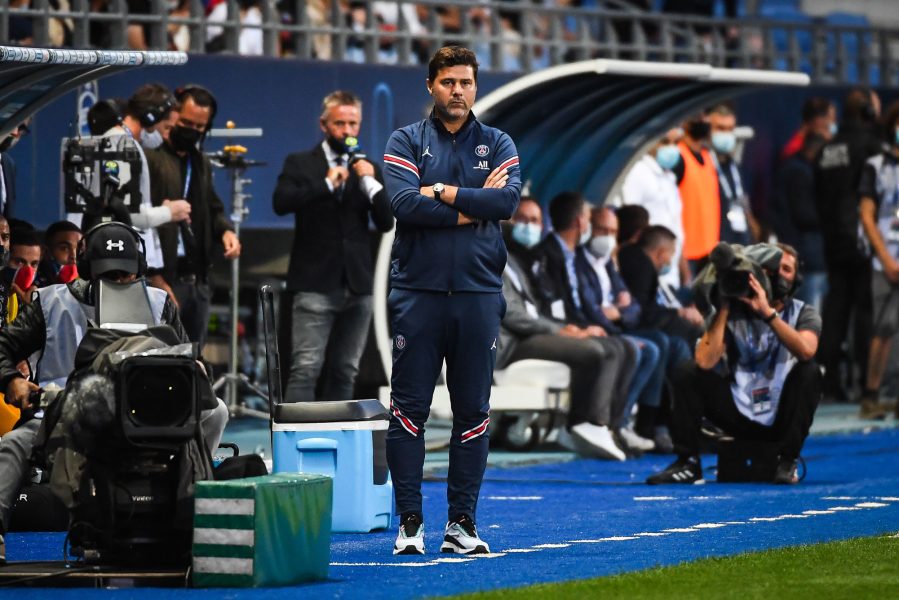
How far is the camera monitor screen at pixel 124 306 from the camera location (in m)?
7.73

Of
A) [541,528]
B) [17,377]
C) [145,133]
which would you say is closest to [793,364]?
[541,528]

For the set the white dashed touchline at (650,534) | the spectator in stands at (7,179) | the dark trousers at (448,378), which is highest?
the spectator in stands at (7,179)

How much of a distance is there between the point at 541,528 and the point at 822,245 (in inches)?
375

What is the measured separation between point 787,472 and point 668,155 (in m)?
5.06

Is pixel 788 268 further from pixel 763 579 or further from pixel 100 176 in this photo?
pixel 763 579

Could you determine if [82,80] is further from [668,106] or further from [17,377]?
[668,106]

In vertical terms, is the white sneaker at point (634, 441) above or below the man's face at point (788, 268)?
below

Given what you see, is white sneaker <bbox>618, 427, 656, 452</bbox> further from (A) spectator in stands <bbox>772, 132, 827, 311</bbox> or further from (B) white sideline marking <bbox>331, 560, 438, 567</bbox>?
(B) white sideline marking <bbox>331, 560, 438, 567</bbox>

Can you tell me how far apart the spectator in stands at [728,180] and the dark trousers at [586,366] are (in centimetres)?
309

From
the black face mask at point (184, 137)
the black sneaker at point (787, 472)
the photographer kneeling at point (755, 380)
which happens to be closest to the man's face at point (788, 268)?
the photographer kneeling at point (755, 380)

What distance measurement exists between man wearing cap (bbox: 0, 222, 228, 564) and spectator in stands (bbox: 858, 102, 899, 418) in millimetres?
9939

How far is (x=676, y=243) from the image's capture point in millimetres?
15930

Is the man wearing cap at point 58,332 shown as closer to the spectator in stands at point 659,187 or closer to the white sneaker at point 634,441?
the white sneaker at point 634,441

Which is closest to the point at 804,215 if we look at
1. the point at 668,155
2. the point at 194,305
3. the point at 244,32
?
the point at 668,155
